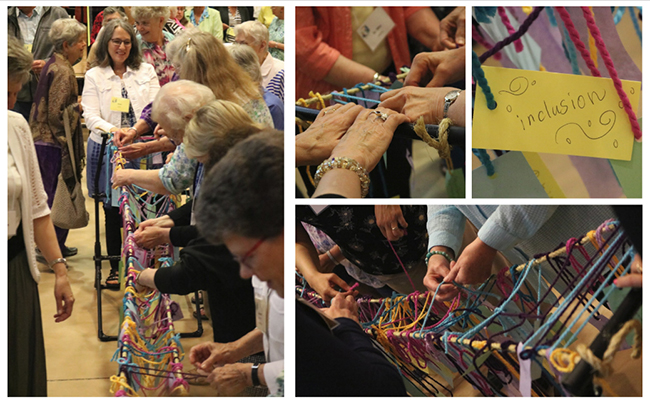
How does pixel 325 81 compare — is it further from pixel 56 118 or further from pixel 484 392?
pixel 484 392

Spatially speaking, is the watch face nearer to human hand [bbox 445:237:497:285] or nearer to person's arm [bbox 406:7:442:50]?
person's arm [bbox 406:7:442:50]

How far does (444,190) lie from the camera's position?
4.29ft

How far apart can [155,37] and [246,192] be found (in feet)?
1.40

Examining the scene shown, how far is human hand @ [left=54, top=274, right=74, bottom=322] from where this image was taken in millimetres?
1277

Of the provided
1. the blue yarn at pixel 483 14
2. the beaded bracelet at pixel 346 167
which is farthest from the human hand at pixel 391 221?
the blue yarn at pixel 483 14

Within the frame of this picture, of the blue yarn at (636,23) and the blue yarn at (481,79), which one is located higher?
the blue yarn at (636,23)

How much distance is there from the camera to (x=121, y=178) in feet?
4.58

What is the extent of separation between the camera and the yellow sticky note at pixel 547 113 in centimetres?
124

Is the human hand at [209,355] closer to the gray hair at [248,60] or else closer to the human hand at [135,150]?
the human hand at [135,150]

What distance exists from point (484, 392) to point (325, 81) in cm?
76

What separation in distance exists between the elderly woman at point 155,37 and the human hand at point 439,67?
0.53 meters

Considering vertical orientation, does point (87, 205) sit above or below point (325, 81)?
below

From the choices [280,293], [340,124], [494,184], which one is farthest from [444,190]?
[280,293]

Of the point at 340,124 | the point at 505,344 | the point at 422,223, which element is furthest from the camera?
the point at 422,223
